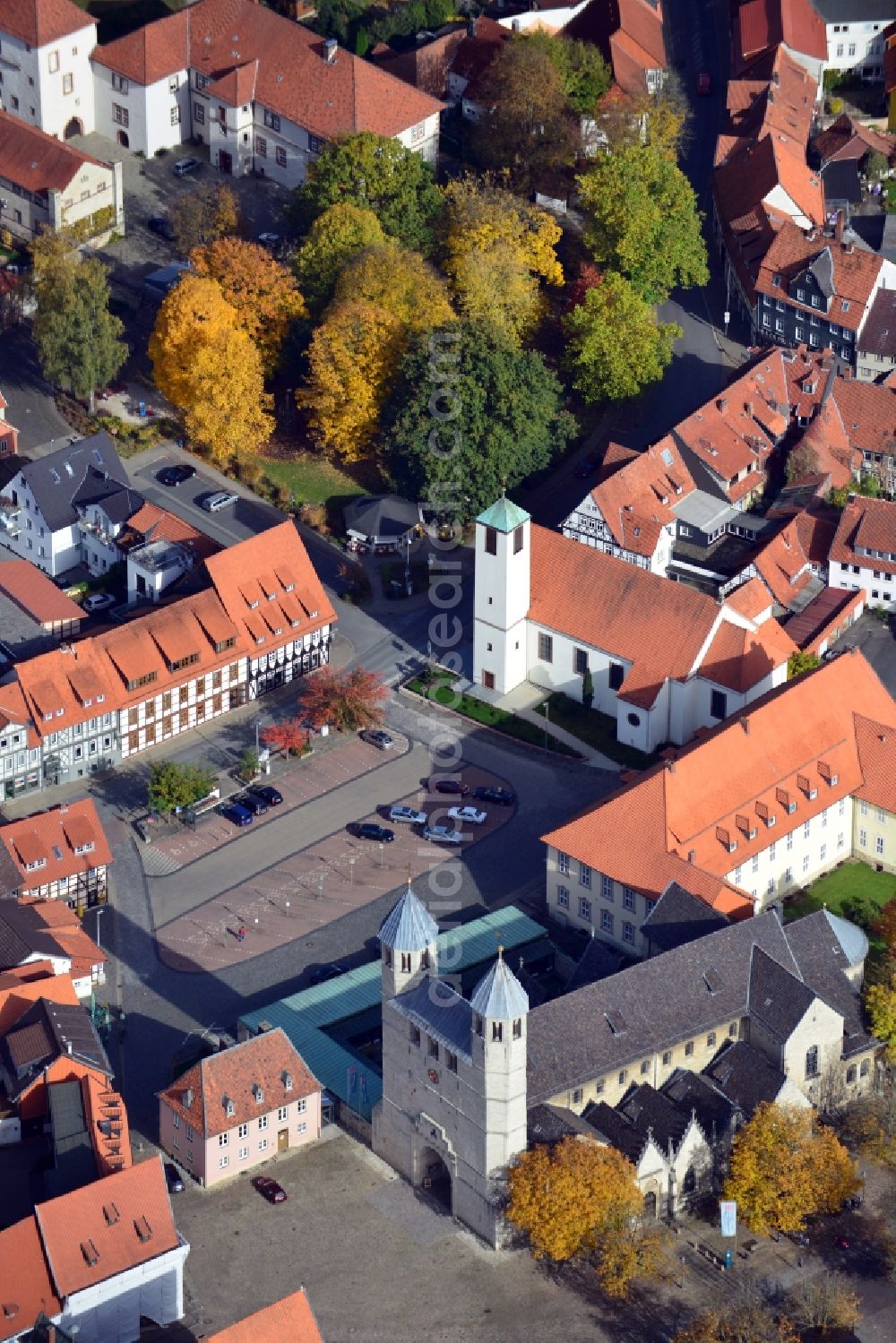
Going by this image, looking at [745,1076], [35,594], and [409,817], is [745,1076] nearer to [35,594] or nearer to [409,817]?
[409,817]

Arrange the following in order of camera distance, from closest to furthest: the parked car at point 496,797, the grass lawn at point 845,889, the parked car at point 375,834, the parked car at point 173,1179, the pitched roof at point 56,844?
the parked car at point 173,1179, the pitched roof at point 56,844, the grass lawn at point 845,889, the parked car at point 375,834, the parked car at point 496,797

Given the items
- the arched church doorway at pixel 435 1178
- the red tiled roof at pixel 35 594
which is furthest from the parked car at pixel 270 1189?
the red tiled roof at pixel 35 594

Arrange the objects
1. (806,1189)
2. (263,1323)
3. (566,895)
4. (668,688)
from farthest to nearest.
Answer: (668,688) < (566,895) < (806,1189) < (263,1323)

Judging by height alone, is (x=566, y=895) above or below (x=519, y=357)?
below

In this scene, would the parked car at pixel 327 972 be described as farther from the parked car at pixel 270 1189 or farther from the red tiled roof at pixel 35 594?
the red tiled roof at pixel 35 594

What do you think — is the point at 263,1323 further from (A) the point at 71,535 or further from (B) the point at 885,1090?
(A) the point at 71,535

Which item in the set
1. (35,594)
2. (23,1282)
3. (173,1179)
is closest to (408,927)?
(173,1179)

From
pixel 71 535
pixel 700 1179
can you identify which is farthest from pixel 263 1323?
pixel 71 535
